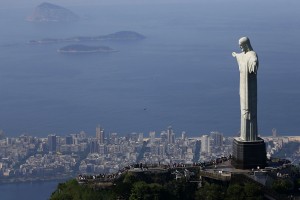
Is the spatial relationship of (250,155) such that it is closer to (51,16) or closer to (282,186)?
(282,186)

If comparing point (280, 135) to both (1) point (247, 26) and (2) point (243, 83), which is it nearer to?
(2) point (243, 83)

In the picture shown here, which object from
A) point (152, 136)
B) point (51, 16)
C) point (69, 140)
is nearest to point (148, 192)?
point (152, 136)

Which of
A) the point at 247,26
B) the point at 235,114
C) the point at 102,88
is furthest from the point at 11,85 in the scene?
the point at 247,26

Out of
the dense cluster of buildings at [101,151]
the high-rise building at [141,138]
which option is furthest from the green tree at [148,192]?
the high-rise building at [141,138]

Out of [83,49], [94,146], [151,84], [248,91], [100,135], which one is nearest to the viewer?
[248,91]

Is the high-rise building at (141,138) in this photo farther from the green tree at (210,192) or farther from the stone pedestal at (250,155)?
the green tree at (210,192)

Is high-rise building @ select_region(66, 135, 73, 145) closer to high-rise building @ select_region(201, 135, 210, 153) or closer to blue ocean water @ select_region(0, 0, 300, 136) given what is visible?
blue ocean water @ select_region(0, 0, 300, 136)
